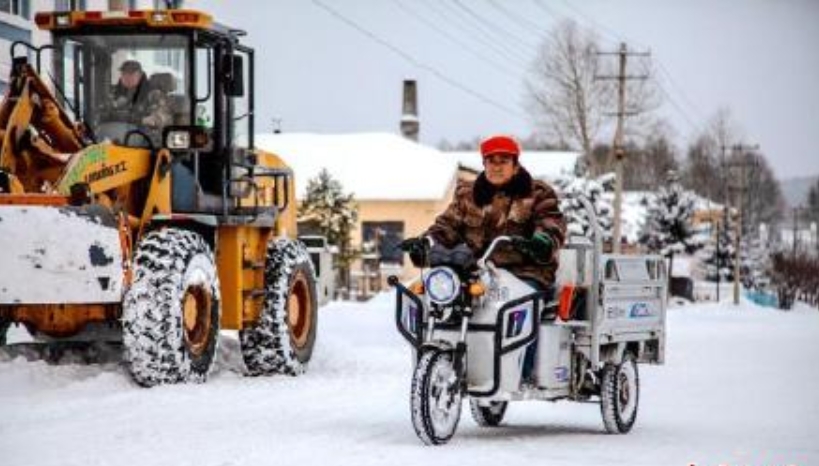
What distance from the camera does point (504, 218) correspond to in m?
10.8

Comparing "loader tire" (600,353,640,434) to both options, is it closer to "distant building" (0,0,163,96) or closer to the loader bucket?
the loader bucket

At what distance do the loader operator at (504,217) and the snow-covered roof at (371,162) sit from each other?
51.3 m

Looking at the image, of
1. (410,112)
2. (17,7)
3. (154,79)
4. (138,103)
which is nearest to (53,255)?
(138,103)

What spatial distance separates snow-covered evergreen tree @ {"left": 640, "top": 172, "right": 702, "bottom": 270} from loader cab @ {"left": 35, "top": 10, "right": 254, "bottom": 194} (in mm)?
77697

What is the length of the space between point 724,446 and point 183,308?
17.8ft

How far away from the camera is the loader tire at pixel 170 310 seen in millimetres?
13391

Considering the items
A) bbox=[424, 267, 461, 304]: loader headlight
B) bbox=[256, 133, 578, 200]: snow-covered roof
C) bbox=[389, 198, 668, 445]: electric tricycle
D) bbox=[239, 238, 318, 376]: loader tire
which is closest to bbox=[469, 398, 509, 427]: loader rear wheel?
bbox=[389, 198, 668, 445]: electric tricycle

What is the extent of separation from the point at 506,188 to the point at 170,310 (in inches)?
152

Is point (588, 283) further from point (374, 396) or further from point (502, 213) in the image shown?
point (374, 396)

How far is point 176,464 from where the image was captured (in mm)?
8820

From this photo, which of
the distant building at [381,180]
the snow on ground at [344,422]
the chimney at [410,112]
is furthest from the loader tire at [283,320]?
the chimney at [410,112]

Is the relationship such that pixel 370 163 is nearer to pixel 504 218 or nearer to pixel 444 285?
pixel 504 218

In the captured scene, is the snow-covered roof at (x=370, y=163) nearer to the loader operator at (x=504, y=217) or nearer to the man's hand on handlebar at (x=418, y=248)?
the loader operator at (x=504, y=217)

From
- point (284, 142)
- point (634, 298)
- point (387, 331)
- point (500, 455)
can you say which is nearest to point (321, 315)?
point (387, 331)
